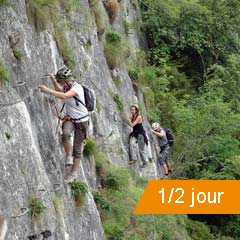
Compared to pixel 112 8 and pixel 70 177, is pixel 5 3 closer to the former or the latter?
pixel 70 177

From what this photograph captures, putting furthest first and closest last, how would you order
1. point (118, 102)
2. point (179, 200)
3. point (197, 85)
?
point (197, 85), point (118, 102), point (179, 200)

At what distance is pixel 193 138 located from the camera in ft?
74.4

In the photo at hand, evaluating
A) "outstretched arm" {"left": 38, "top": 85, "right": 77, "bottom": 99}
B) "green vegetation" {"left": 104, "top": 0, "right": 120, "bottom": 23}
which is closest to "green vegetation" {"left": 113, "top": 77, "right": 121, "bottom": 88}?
"green vegetation" {"left": 104, "top": 0, "right": 120, "bottom": 23}

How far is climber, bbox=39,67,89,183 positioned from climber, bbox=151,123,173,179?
9.24 metres

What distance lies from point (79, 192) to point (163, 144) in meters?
9.76

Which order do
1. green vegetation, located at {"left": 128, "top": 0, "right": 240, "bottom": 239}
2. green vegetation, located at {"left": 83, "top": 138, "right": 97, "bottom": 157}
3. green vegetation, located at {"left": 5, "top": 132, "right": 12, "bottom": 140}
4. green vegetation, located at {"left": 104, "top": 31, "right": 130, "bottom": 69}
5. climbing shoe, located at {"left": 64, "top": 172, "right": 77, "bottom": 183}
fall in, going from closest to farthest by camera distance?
1. green vegetation, located at {"left": 5, "top": 132, "right": 12, "bottom": 140}
2. climbing shoe, located at {"left": 64, "top": 172, "right": 77, "bottom": 183}
3. green vegetation, located at {"left": 83, "top": 138, "right": 97, "bottom": 157}
4. green vegetation, located at {"left": 104, "top": 31, "right": 130, "bottom": 69}
5. green vegetation, located at {"left": 128, "top": 0, "right": 240, "bottom": 239}

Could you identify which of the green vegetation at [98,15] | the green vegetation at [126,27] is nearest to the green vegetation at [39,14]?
the green vegetation at [98,15]

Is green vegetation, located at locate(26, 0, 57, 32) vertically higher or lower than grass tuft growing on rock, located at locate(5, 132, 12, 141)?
higher

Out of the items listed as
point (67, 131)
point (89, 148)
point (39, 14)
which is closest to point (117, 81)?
point (89, 148)

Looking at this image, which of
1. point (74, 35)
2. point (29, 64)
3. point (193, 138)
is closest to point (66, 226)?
point (29, 64)

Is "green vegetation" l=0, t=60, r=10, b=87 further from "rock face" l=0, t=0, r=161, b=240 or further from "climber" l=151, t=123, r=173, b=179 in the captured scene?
"climber" l=151, t=123, r=173, b=179

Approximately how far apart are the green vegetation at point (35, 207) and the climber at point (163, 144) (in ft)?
36.1

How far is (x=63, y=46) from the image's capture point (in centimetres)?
1367

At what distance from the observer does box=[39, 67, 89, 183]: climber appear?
10.5 meters
